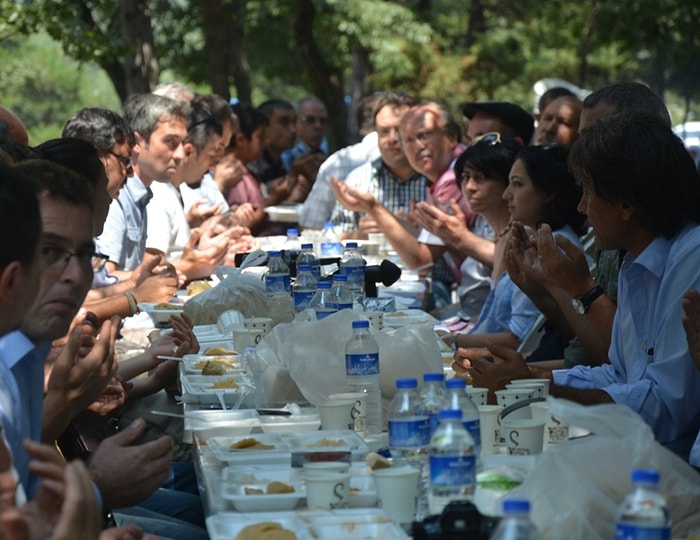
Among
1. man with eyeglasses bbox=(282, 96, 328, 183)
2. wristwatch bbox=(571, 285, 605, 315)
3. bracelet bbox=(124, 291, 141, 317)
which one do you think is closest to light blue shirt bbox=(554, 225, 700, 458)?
wristwatch bbox=(571, 285, 605, 315)

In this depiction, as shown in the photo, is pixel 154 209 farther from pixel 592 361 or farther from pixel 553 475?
pixel 553 475

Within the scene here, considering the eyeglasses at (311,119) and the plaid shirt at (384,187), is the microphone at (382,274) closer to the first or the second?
the plaid shirt at (384,187)

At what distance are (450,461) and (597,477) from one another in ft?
1.06

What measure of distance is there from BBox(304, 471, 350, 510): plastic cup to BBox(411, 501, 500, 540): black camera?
399mm

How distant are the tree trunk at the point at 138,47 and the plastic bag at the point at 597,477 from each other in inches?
452

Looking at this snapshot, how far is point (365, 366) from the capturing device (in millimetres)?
3840

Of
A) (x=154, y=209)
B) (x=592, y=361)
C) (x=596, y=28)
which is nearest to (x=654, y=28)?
(x=596, y=28)

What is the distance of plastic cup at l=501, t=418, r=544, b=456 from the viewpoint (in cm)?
327

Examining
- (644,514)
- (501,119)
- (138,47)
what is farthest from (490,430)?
(138,47)

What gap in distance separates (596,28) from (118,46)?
10.7 metres

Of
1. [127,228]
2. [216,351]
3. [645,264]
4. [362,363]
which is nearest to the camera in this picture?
[362,363]

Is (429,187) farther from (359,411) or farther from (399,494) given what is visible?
(399,494)

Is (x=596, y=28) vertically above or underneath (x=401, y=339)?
above

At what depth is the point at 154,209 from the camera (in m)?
8.41
